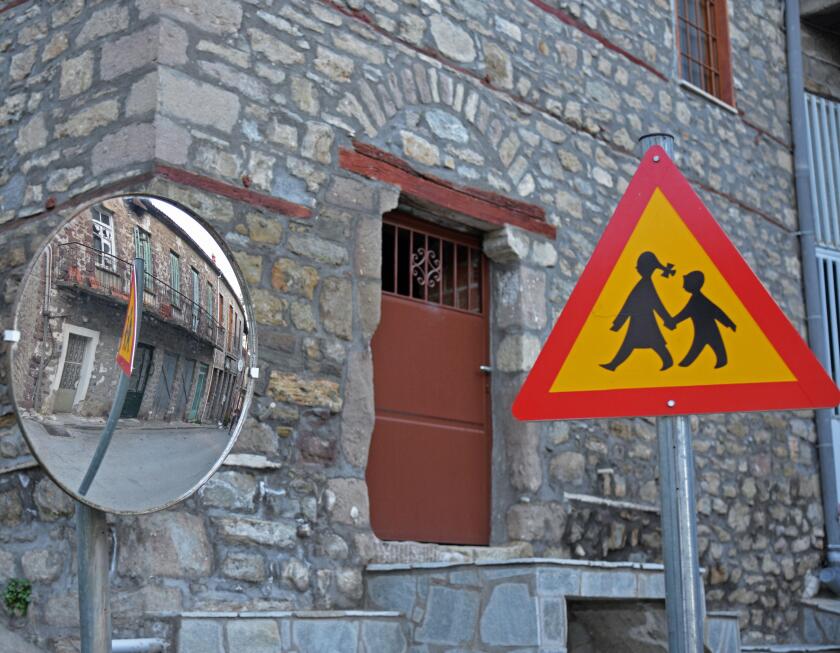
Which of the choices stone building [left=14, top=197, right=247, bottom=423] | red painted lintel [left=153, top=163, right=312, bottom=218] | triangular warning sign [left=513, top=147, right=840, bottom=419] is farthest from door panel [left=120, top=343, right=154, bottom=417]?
red painted lintel [left=153, top=163, right=312, bottom=218]

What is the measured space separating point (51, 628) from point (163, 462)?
2262mm

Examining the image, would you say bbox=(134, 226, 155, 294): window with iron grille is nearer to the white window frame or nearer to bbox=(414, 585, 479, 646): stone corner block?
the white window frame

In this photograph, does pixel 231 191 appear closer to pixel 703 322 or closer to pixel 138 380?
pixel 138 380

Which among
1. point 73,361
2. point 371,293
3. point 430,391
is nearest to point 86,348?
point 73,361

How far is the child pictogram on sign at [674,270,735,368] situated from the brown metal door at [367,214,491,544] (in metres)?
2.94

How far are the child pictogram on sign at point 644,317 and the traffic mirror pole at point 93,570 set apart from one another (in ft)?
3.95

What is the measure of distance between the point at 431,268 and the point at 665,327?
3331 millimetres

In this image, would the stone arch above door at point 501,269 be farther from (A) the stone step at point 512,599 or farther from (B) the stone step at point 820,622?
(B) the stone step at point 820,622

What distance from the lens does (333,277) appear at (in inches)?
203

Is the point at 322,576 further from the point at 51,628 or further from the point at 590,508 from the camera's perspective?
the point at 590,508

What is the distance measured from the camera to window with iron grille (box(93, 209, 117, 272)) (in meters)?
2.52

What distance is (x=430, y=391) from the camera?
19.0 feet

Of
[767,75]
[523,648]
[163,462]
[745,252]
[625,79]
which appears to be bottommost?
[523,648]

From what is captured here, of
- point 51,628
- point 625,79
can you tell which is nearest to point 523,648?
point 51,628
